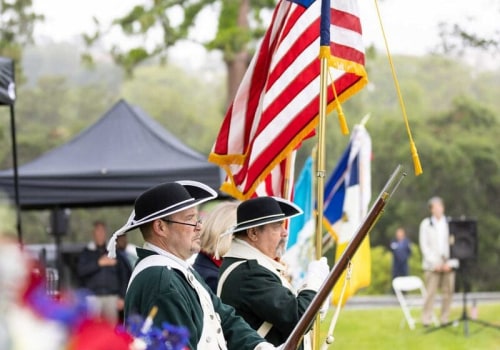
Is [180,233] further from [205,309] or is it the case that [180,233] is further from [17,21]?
[17,21]

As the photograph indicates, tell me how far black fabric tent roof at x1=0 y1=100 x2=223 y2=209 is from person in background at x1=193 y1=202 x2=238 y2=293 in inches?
241

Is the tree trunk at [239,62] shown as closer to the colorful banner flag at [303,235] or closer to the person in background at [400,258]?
the person in background at [400,258]

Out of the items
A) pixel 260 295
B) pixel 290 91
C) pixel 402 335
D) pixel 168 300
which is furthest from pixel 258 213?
pixel 402 335

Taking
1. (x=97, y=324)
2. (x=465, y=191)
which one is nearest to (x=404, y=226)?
(x=465, y=191)

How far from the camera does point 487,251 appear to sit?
36062 millimetres

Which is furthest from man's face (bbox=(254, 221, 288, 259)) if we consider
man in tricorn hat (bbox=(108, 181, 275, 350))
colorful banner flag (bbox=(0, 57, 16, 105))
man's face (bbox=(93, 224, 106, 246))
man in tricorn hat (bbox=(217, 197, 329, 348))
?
man's face (bbox=(93, 224, 106, 246))

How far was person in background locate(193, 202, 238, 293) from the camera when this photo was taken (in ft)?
20.3

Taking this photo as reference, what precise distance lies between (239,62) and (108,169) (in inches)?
473

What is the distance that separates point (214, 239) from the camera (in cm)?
640

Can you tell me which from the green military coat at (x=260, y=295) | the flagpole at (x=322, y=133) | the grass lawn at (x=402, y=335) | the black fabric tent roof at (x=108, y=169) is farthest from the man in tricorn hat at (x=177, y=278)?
the grass lawn at (x=402, y=335)

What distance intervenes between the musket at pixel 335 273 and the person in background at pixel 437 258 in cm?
1289

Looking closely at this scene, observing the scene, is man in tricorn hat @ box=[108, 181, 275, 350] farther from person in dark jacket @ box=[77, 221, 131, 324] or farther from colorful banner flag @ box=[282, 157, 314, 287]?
person in dark jacket @ box=[77, 221, 131, 324]

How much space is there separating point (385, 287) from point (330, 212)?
21.3m

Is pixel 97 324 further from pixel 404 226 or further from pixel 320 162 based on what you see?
pixel 404 226
